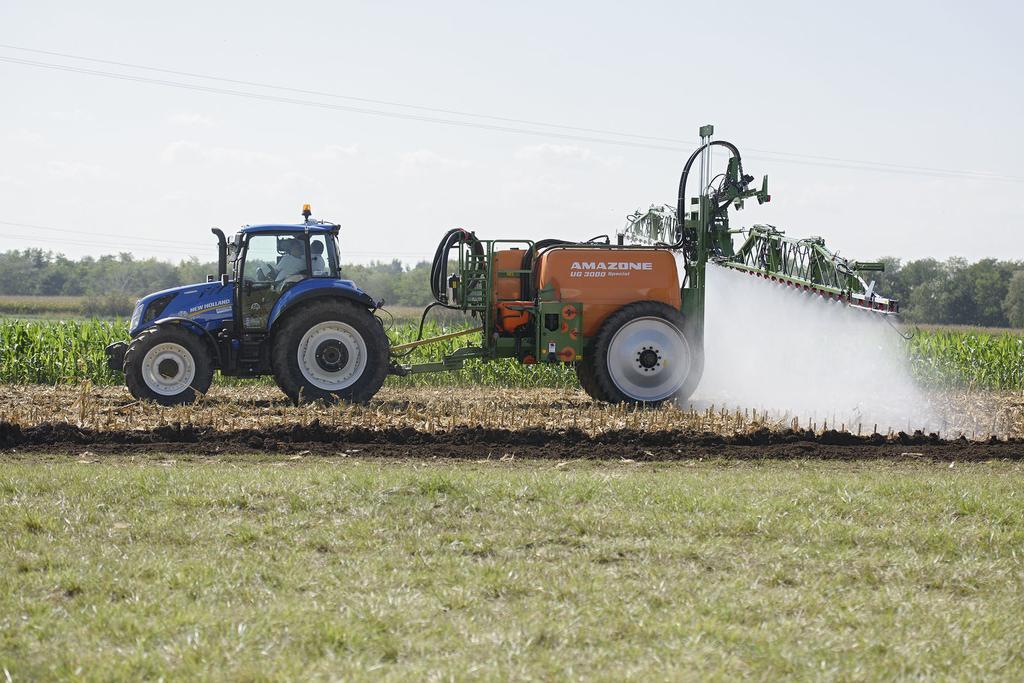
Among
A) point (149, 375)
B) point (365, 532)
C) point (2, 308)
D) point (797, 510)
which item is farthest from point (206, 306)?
point (2, 308)

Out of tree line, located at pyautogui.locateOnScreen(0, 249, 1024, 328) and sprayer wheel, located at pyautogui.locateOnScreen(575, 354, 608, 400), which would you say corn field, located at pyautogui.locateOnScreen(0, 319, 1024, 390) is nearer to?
sprayer wheel, located at pyautogui.locateOnScreen(575, 354, 608, 400)

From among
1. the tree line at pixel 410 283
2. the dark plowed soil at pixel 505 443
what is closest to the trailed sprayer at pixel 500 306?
the dark plowed soil at pixel 505 443

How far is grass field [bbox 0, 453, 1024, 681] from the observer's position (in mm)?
5172

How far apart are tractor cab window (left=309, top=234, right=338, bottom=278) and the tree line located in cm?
4132

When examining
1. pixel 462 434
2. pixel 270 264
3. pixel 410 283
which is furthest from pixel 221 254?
pixel 410 283

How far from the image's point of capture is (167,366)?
1488 centimetres

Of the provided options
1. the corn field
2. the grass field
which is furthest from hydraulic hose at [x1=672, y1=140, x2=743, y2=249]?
the grass field

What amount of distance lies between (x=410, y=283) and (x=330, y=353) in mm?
60617

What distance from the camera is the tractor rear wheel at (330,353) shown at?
14.8 metres

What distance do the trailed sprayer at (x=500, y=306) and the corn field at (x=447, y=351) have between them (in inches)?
116

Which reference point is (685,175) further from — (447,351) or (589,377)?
(447,351)

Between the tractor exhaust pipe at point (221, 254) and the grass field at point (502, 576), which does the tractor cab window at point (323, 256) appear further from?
the grass field at point (502, 576)

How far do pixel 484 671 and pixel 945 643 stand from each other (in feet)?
7.40

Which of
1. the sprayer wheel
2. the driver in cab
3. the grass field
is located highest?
the driver in cab
